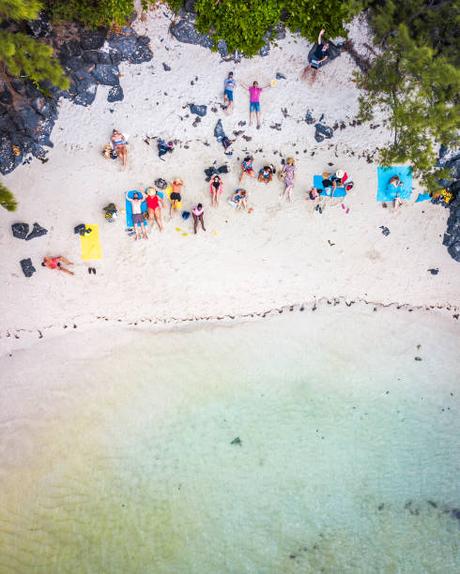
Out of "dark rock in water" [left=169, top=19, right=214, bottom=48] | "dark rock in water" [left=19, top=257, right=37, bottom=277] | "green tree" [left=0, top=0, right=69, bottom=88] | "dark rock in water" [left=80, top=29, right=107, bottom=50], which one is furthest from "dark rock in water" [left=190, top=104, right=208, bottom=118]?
"dark rock in water" [left=19, top=257, right=37, bottom=277]

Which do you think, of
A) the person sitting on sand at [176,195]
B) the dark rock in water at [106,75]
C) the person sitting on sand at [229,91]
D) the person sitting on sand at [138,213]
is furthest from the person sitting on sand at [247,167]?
the dark rock in water at [106,75]

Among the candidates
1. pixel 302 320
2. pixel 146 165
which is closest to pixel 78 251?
pixel 146 165

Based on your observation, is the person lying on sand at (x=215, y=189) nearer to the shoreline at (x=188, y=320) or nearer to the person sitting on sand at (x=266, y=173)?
the person sitting on sand at (x=266, y=173)

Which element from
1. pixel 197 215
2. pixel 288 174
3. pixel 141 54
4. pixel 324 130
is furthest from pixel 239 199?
pixel 141 54

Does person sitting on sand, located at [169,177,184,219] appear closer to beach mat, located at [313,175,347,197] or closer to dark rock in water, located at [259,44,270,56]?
beach mat, located at [313,175,347,197]

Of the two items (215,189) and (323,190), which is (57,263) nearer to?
(215,189)
